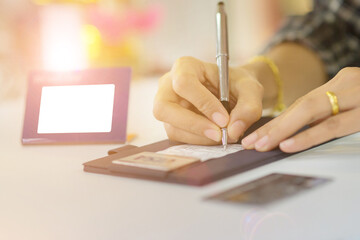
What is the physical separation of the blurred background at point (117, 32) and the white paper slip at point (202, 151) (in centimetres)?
35

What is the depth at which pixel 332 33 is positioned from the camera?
145cm

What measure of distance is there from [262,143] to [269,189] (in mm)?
172

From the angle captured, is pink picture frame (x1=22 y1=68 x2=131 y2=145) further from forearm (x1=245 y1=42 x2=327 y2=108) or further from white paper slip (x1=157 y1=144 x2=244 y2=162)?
forearm (x1=245 y1=42 x2=327 y2=108)

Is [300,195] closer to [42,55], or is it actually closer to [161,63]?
[42,55]

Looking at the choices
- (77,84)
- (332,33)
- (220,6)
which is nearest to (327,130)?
(220,6)

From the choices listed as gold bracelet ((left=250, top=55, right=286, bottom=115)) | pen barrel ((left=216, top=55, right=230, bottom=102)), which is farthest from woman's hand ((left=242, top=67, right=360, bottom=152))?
gold bracelet ((left=250, top=55, right=286, bottom=115))

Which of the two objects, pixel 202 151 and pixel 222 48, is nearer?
pixel 202 151

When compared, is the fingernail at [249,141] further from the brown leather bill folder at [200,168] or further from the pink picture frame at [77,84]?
the pink picture frame at [77,84]

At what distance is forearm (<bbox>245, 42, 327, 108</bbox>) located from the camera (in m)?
1.06

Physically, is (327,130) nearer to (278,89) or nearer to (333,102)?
(333,102)

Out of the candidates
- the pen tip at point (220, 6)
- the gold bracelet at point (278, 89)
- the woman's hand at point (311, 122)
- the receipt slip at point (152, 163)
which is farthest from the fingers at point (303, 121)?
the gold bracelet at point (278, 89)

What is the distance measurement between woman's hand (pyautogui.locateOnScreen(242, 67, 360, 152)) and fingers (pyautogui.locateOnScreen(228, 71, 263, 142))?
0.04 metres

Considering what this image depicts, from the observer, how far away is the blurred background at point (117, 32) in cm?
185

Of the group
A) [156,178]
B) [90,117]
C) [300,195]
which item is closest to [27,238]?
[156,178]
